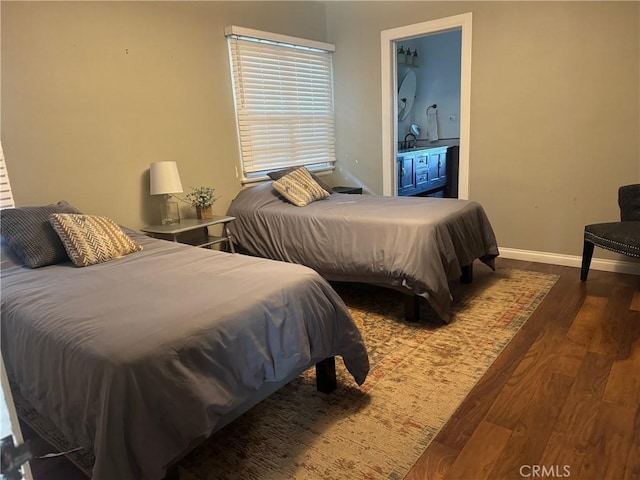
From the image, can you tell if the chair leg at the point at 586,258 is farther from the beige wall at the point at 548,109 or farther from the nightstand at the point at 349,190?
the nightstand at the point at 349,190

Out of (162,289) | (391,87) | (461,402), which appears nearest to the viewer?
(162,289)

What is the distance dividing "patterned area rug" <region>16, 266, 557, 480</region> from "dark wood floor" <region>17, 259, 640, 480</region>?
0.32 feet

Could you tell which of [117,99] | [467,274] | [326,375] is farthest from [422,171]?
[326,375]

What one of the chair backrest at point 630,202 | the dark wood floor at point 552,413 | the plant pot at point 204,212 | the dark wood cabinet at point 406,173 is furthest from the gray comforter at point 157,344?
the dark wood cabinet at point 406,173

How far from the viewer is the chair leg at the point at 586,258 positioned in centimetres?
329

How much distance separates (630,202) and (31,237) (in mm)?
3904

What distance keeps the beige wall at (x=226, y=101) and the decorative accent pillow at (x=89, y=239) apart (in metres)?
0.55

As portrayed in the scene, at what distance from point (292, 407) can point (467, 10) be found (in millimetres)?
3599

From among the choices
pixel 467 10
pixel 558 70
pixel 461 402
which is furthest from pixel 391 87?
pixel 461 402

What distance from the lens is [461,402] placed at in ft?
6.64

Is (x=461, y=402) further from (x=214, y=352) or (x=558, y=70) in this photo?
(x=558, y=70)

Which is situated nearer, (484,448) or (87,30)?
(484,448)

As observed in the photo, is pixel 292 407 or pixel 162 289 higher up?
pixel 162 289

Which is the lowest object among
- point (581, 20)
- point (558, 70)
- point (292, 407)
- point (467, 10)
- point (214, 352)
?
point (292, 407)
